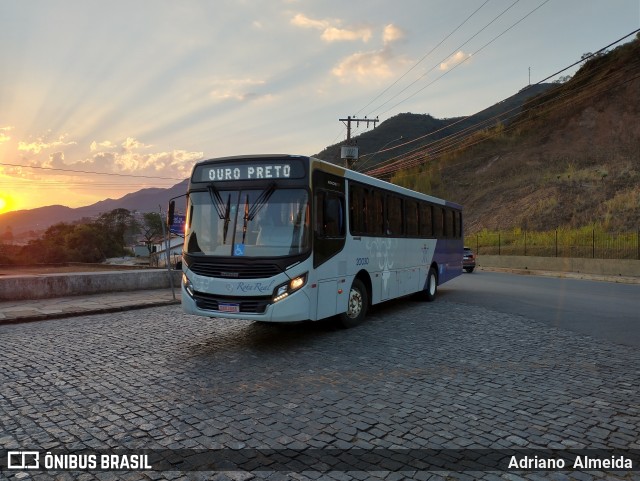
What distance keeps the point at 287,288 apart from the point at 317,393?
2375 millimetres

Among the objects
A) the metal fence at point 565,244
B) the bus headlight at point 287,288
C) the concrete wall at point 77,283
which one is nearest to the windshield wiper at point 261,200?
the bus headlight at point 287,288

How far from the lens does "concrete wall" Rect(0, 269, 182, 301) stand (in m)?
13.1

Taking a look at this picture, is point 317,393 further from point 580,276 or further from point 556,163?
point 556,163

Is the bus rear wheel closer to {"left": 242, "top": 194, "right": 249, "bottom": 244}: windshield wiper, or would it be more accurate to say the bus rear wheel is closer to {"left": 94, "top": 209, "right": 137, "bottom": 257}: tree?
{"left": 242, "top": 194, "right": 249, "bottom": 244}: windshield wiper

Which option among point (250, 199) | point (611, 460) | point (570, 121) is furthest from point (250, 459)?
point (570, 121)

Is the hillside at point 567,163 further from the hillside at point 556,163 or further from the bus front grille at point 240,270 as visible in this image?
the bus front grille at point 240,270

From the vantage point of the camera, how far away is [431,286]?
14.5 metres

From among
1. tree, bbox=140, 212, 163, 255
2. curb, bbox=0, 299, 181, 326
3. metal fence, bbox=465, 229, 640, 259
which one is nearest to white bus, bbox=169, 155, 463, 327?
curb, bbox=0, 299, 181, 326

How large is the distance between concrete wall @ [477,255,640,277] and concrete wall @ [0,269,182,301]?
2344 centimetres

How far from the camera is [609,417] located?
4.60 m

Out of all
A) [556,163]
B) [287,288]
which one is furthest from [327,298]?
[556,163]

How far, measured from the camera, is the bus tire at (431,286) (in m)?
14.2

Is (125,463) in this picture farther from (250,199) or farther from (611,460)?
(250,199)

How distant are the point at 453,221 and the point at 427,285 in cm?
397
